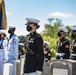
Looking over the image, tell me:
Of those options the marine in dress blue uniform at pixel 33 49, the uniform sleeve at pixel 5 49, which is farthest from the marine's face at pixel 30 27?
the uniform sleeve at pixel 5 49

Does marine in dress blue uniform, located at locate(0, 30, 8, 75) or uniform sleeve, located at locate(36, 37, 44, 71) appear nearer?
uniform sleeve, located at locate(36, 37, 44, 71)

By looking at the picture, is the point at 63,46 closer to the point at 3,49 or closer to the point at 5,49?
the point at 5,49

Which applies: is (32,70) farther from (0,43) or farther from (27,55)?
(0,43)

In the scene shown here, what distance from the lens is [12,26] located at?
11.0m

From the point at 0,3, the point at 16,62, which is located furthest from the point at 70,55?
the point at 0,3

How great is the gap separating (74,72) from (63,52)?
1.84m

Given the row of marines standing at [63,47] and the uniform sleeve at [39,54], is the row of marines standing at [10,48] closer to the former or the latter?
the row of marines standing at [63,47]

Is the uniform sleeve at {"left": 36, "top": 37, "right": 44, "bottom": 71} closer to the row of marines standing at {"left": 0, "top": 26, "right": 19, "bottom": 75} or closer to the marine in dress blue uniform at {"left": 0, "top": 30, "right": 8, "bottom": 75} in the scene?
the row of marines standing at {"left": 0, "top": 26, "right": 19, "bottom": 75}

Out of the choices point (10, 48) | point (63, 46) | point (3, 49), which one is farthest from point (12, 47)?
point (63, 46)

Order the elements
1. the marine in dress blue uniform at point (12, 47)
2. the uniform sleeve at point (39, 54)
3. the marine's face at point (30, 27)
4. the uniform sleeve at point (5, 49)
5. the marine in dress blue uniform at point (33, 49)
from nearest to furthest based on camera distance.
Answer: the uniform sleeve at point (39, 54), the marine in dress blue uniform at point (33, 49), the marine's face at point (30, 27), the marine in dress blue uniform at point (12, 47), the uniform sleeve at point (5, 49)

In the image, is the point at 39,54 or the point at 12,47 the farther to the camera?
the point at 12,47

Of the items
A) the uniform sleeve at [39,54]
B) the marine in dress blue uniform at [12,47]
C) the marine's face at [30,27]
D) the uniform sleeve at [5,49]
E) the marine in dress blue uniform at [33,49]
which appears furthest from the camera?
the uniform sleeve at [5,49]

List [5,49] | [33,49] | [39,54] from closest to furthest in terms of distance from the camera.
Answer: [39,54]
[33,49]
[5,49]

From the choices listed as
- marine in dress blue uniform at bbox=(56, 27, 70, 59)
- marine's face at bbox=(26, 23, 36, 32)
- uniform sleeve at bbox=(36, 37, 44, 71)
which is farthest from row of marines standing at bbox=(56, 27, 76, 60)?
uniform sleeve at bbox=(36, 37, 44, 71)
